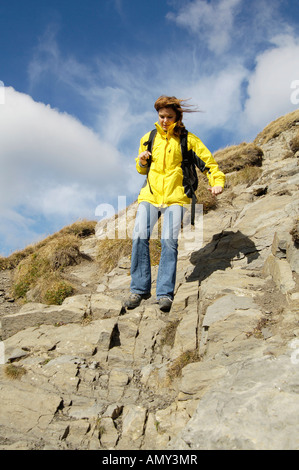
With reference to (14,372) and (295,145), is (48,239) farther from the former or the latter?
(295,145)

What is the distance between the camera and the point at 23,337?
5852mm

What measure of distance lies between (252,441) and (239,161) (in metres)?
14.4

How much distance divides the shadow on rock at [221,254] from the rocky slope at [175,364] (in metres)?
0.03

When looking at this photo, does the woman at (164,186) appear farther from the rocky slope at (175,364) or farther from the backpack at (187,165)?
the rocky slope at (175,364)

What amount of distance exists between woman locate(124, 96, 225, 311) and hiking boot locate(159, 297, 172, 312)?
14 cm

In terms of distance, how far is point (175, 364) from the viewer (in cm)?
450

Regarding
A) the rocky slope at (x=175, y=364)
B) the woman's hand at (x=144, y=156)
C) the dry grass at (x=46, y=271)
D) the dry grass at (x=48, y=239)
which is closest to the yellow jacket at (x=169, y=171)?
the woman's hand at (x=144, y=156)

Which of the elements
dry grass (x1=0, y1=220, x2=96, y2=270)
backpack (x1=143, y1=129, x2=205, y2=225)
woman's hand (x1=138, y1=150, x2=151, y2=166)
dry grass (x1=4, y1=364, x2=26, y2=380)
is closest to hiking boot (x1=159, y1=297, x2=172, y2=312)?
backpack (x1=143, y1=129, x2=205, y2=225)

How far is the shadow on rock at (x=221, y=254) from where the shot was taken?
274 inches

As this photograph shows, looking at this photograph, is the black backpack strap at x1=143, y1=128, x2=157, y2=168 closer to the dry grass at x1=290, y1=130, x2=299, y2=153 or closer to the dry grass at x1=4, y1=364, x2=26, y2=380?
the dry grass at x1=4, y1=364, x2=26, y2=380

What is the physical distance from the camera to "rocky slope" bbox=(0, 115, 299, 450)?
2871mm

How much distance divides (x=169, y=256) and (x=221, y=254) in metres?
1.98

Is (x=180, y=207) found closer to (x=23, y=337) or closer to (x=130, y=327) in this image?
(x=130, y=327)
